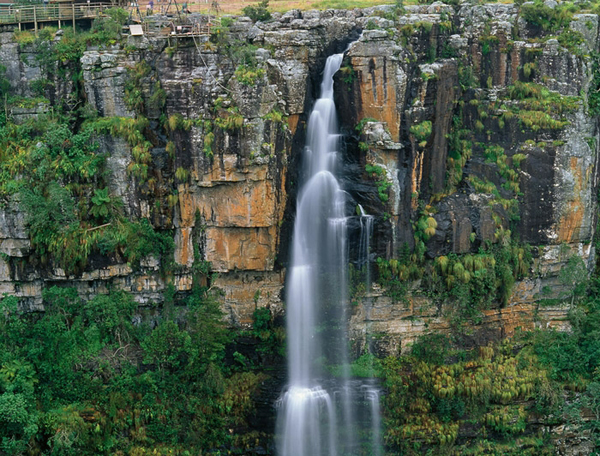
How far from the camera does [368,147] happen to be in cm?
2864

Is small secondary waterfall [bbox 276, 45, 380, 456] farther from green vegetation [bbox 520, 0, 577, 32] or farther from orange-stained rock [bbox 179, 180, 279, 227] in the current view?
green vegetation [bbox 520, 0, 577, 32]

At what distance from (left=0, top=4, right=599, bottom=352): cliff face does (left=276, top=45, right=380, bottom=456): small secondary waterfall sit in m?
0.53

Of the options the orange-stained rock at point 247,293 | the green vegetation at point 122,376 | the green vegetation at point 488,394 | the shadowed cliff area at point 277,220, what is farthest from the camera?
the orange-stained rock at point 247,293

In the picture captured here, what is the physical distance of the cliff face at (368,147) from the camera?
1087 inches

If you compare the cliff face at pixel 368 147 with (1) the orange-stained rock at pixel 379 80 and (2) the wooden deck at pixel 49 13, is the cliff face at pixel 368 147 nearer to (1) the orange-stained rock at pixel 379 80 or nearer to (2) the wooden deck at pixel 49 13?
(1) the orange-stained rock at pixel 379 80

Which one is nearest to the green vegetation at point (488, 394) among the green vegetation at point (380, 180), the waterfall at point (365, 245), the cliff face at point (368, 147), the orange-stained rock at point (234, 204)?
the cliff face at point (368, 147)

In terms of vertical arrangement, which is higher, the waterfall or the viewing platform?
the viewing platform

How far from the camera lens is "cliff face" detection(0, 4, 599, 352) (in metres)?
27.6

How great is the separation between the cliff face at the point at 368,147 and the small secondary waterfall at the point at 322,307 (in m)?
0.53

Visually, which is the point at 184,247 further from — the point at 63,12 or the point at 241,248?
the point at 63,12

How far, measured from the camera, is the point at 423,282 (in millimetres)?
29891

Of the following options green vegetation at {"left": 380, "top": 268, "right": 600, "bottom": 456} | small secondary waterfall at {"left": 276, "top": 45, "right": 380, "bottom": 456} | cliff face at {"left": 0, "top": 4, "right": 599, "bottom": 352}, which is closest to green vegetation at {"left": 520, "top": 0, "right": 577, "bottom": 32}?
cliff face at {"left": 0, "top": 4, "right": 599, "bottom": 352}

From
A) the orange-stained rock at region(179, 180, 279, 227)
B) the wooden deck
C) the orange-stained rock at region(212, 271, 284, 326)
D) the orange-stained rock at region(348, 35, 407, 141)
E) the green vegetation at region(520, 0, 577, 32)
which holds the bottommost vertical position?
the orange-stained rock at region(212, 271, 284, 326)

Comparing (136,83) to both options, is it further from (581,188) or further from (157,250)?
(581,188)
